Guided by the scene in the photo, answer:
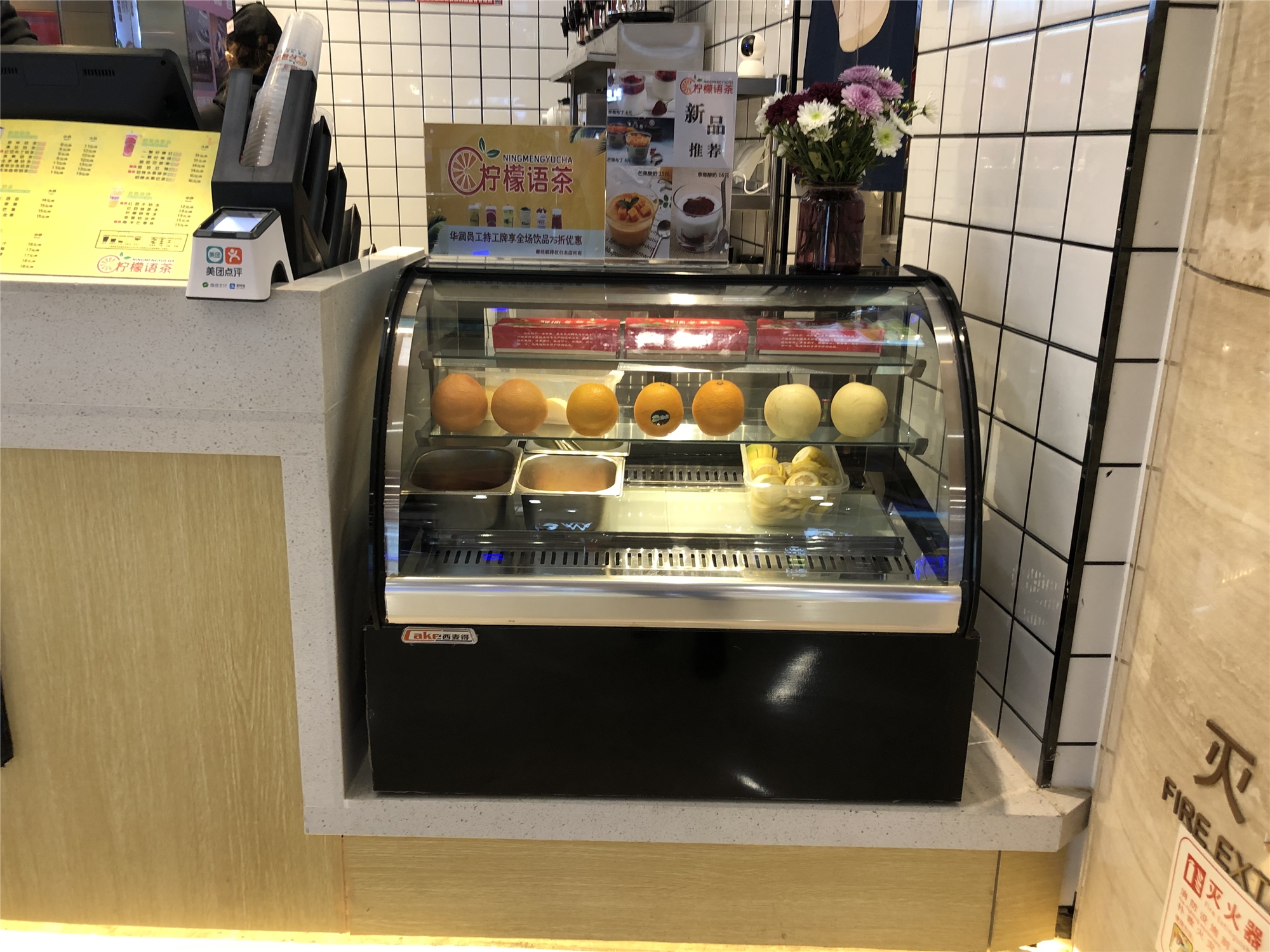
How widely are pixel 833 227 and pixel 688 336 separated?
44 cm

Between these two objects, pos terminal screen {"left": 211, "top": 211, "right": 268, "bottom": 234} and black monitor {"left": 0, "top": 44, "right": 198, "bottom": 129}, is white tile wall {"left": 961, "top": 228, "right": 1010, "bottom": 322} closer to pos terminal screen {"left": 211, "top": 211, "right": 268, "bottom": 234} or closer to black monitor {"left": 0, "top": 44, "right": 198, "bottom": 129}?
pos terminal screen {"left": 211, "top": 211, "right": 268, "bottom": 234}

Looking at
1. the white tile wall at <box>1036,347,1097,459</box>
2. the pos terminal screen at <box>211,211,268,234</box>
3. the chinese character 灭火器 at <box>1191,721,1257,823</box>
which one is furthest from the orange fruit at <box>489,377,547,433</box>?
the chinese character 灭火器 at <box>1191,721,1257,823</box>

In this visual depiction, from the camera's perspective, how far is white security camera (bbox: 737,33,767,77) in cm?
338

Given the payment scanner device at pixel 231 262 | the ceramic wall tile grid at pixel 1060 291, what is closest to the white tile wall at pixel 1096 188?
the ceramic wall tile grid at pixel 1060 291

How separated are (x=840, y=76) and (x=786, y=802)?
154 cm

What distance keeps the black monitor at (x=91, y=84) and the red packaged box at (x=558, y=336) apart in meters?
0.79

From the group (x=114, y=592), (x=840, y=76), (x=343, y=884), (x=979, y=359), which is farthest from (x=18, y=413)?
(x=979, y=359)

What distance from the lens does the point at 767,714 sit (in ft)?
6.16

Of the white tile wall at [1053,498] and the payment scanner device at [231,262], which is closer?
the payment scanner device at [231,262]

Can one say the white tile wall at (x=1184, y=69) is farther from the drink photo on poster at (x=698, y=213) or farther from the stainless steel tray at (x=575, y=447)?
the stainless steel tray at (x=575, y=447)

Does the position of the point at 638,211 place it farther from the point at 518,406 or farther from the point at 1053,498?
the point at 1053,498

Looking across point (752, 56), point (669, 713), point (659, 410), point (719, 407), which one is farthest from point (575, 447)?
point (752, 56)

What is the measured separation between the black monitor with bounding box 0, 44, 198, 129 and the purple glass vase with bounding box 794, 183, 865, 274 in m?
1.30

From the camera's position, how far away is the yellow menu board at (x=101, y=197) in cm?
179
